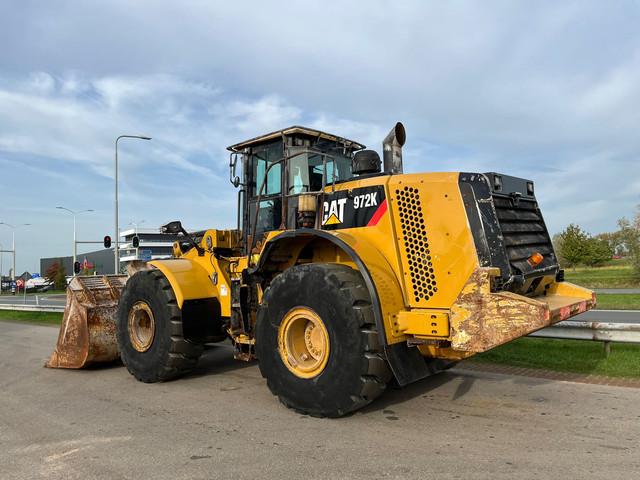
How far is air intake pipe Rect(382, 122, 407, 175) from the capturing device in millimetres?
6023

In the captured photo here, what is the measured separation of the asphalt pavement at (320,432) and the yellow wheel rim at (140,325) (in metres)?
0.60

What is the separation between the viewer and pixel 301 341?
5.24 metres

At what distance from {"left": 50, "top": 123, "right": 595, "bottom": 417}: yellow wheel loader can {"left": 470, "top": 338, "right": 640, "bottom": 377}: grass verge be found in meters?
1.94

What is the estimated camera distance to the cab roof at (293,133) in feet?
20.4

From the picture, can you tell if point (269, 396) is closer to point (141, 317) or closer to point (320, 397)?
point (320, 397)

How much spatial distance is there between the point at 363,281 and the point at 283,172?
2.04 m

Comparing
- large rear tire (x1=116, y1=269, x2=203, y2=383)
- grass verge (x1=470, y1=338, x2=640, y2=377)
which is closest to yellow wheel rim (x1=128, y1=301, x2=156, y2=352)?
large rear tire (x1=116, y1=269, x2=203, y2=383)

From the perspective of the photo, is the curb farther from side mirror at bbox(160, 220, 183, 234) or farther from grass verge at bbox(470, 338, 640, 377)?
side mirror at bbox(160, 220, 183, 234)

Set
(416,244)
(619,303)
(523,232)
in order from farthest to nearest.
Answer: (619,303)
(523,232)
(416,244)

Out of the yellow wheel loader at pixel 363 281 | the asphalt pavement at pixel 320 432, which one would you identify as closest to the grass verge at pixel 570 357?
the asphalt pavement at pixel 320 432

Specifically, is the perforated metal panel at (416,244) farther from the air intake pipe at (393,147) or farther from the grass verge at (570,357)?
the grass verge at (570,357)

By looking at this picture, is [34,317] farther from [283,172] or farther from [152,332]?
[283,172]

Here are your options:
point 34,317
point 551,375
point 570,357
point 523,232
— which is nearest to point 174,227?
point 523,232

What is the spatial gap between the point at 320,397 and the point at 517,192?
9.39ft
